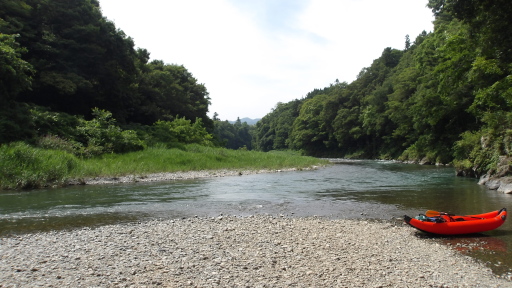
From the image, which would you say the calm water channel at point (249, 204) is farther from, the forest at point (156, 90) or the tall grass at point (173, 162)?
the forest at point (156, 90)

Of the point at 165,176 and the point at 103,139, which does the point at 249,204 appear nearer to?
the point at 165,176

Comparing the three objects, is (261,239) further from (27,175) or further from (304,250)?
(27,175)

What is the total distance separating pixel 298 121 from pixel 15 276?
10753cm

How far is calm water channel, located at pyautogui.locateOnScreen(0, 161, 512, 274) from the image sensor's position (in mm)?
9555

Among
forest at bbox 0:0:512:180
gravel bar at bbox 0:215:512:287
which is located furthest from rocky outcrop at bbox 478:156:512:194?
gravel bar at bbox 0:215:512:287

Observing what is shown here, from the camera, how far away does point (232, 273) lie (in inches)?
247

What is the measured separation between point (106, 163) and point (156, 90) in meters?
27.9

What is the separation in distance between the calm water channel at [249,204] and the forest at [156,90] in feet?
23.0

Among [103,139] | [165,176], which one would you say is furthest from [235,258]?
[103,139]

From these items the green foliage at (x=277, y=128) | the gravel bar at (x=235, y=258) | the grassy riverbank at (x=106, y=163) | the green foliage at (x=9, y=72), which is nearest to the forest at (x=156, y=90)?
the green foliage at (x=9, y=72)

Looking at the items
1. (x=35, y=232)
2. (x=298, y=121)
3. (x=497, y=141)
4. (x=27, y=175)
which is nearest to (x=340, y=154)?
(x=298, y=121)

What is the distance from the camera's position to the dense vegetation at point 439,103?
1848 cm

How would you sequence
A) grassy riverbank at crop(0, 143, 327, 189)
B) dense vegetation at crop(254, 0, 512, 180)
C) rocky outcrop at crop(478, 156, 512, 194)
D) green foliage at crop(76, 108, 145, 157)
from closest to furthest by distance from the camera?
1. rocky outcrop at crop(478, 156, 512, 194)
2. grassy riverbank at crop(0, 143, 327, 189)
3. dense vegetation at crop(254, 0, 512, 180)
4. green foliage at crop(76, 108, 145, 157)

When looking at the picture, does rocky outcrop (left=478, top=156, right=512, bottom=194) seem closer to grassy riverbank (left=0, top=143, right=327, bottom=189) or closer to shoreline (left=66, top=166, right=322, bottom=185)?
shoreline (left=66, top=166, right=322, bottom=185)
